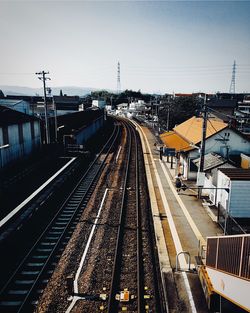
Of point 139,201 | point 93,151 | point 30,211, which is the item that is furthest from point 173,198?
point 93,151

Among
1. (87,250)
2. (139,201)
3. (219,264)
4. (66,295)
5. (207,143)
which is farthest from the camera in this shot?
(207,143)

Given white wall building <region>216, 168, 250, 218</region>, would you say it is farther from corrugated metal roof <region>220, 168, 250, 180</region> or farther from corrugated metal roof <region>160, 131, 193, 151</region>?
corrugated metal roof <region>160, 131, 193, 151</region>

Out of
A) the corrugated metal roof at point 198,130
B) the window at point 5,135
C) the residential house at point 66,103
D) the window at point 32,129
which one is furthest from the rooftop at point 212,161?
the residential house at point 66,103

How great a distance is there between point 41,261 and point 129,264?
4097 millimetres

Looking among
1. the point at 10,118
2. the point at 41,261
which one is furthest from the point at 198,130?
the point at 41,261

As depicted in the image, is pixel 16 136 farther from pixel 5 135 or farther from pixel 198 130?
pixel 198 130

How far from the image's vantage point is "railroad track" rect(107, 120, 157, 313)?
9.95 meters

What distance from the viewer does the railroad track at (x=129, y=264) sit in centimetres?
995

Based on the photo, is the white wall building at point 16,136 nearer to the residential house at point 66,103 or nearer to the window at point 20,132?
the window at point 20,132

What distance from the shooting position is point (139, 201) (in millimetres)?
19766

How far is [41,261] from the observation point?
40.8ft

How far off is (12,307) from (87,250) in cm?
416

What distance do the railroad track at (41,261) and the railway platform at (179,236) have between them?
16.3 feet

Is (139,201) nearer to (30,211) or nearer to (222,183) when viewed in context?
(222,183)
